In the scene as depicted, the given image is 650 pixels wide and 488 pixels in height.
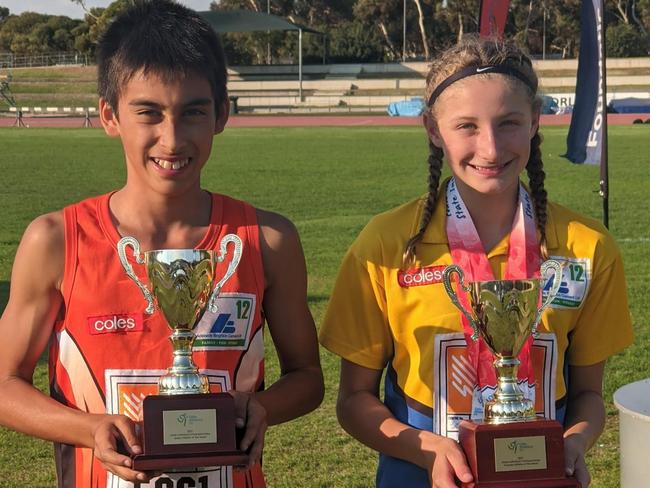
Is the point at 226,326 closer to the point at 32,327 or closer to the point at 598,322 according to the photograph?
the point at 32,327

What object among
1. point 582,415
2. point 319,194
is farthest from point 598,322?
point 319,194

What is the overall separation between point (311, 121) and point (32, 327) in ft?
133

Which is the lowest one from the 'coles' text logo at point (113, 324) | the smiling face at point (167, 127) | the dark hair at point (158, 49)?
the 'coles' text logo at point (113, 324)

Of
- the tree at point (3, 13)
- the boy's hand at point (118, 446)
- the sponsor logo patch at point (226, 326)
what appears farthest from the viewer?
the tree at point (3, 13)

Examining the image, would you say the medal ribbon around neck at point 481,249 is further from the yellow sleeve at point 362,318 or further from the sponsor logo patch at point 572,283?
the yellow sleeve at point 362,318

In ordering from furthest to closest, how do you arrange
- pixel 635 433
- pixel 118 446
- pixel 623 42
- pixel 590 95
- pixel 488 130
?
pixel 623 42, pixel 590 95, pixel 635 433, pixel 488 130, pixel 118 446

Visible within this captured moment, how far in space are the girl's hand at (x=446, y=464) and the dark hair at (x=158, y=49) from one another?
2.94ft

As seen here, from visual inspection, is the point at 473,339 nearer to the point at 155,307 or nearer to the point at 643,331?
the point at 155,307

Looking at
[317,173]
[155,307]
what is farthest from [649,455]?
[317,173]

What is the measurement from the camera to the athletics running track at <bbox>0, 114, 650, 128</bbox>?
38906mm

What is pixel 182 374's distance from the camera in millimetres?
2270

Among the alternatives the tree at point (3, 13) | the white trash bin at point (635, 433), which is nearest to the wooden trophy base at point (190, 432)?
the white trash bin at point (635, 433)

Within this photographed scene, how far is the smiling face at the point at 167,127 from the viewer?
2447 millimetres

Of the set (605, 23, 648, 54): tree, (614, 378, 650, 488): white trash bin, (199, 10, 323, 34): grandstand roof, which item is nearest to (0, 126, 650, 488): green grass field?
(614, 378, 650, 488): white trash bin
